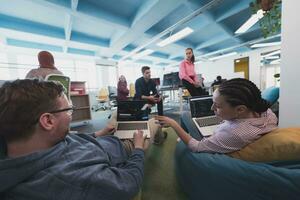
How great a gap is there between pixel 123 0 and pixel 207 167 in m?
4.30

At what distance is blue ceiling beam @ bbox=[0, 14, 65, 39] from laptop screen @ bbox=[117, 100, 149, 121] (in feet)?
16.7

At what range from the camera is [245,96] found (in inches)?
29.3

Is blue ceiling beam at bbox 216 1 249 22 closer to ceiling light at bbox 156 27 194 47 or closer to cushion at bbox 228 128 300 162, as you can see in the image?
ceiling light at bbox 156 27 194 47

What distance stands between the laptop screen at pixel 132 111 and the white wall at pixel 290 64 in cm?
127

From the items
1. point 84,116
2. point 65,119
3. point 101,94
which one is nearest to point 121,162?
point 65,119

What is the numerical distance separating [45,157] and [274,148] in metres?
0.86

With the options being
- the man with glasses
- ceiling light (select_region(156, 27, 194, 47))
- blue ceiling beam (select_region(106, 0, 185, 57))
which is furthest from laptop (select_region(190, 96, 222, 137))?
ceiling light (select_region(156, 27, 194, 47))

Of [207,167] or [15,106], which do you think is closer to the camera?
[15,106]

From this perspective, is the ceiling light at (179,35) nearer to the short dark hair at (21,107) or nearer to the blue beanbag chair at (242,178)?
the blue beanbag chair at (242,178)

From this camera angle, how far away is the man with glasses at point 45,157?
45 cm

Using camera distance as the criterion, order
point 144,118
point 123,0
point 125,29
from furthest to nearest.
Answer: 1. point 125,29
2. point 123,0
3. point 144,118

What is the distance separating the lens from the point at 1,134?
516 millimetres

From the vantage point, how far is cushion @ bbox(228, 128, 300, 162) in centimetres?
56

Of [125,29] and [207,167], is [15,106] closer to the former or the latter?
[207,167]
